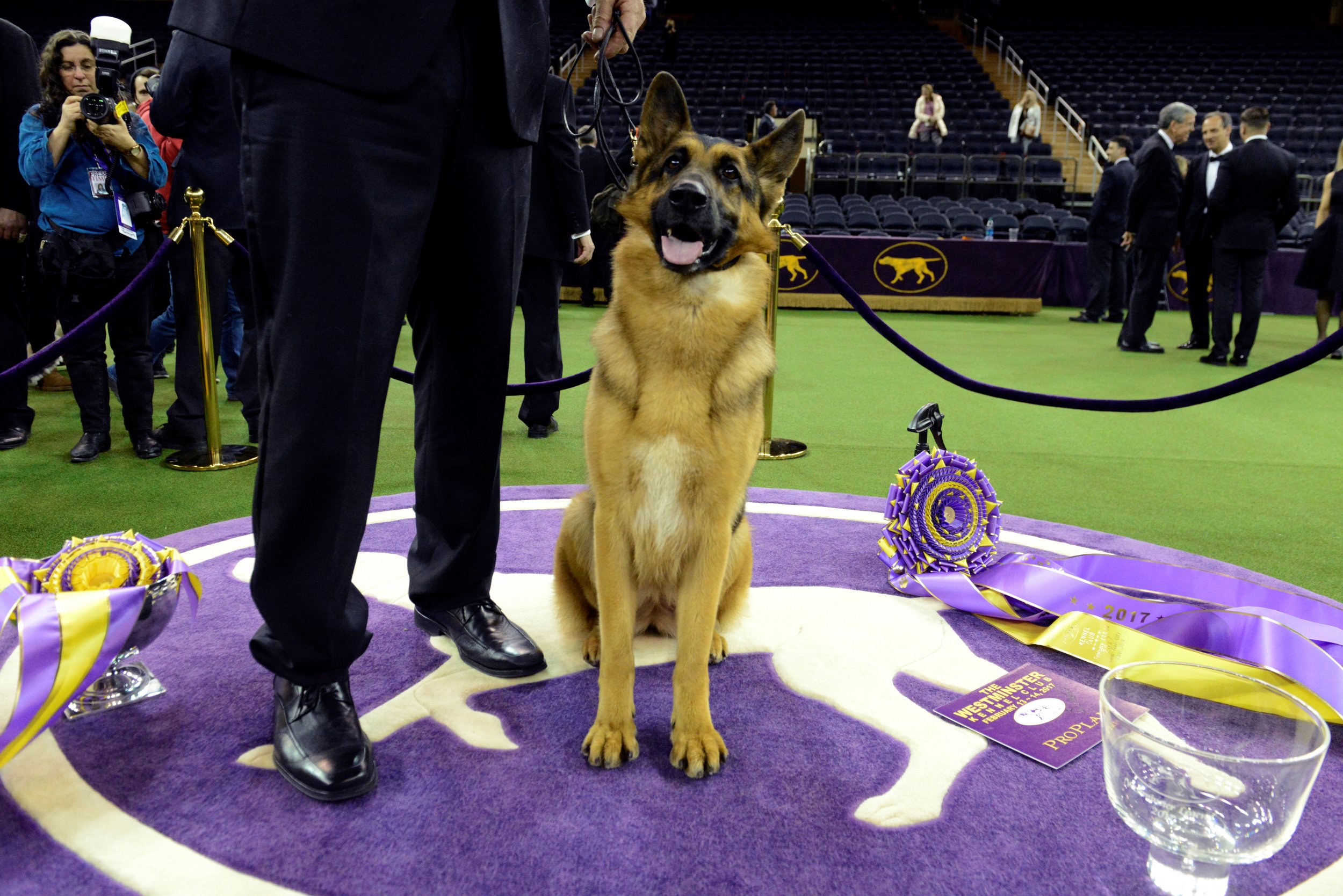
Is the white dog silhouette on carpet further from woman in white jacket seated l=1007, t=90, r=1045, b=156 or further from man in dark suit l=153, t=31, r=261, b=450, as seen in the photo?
woman in white jacket seated l=1007, t=90, r=1045, b=156

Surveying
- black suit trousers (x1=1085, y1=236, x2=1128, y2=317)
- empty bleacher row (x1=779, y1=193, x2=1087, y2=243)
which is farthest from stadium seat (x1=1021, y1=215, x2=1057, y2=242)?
black suit trousers (x1=1085, y1=236, x2=1128, y2=317)

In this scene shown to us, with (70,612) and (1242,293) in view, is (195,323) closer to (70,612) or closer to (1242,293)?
(70,612)

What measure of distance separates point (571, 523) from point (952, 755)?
40.9 inches

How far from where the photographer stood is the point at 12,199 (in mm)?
4055

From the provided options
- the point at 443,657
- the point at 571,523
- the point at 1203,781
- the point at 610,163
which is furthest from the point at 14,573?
the point at 1203,781

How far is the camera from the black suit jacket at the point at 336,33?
141 cm

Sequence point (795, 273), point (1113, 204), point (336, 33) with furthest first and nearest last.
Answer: point (795, 273), point (1113, 204), point (336, 33)

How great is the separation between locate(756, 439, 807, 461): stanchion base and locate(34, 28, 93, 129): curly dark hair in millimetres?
3680

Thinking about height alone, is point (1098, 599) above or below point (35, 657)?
below

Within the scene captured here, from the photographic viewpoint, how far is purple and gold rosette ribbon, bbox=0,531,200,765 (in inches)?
61.9

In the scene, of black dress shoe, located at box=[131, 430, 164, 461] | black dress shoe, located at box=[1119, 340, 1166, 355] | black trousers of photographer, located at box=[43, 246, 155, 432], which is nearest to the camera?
black trousers of photographer, located at box=[43, 246, 155, 432]

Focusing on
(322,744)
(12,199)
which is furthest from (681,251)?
(12,199)

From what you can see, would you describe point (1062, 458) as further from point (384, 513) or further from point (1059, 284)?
point (1059, 284)

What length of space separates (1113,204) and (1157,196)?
6.18 ft
